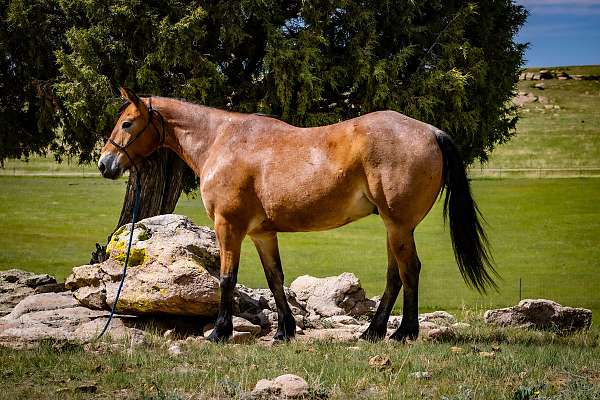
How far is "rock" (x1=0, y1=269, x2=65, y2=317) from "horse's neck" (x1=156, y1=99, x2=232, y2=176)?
4253 mm

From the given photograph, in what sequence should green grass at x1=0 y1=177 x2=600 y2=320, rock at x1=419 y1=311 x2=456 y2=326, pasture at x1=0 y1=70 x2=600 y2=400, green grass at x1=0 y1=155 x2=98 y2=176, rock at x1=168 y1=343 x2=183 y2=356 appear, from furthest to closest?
green grass at x1=0 y1=155 x2=98 y2=176, green grass at x1=0 y1=177 x2=600 y2=320, rock at x1=419 y1=311 x2=456 y2=326, rock at x1=168 y1=343 x2=183 y2=356, pasture at x1=0 y1=70 x2=600 y2=400

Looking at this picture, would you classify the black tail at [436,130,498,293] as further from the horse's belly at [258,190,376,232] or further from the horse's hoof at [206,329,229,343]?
the horse's hoof at [206,329,229,343]

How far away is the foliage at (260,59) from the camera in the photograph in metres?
14.2

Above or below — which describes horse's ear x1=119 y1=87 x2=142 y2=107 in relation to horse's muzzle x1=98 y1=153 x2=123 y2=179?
above

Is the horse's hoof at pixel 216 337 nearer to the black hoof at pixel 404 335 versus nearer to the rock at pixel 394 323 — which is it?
the black hoof at pixel 404 335

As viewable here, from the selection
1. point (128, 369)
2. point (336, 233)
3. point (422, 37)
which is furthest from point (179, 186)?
point (336, 233)

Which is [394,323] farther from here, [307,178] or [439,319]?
[307,178]

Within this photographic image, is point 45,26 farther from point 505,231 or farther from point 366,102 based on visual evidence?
point 505,231

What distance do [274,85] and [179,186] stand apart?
2799 millimetres

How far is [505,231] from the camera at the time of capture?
35.5 m

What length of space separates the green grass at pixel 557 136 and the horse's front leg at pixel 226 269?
39.0m

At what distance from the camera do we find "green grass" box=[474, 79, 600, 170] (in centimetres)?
6744

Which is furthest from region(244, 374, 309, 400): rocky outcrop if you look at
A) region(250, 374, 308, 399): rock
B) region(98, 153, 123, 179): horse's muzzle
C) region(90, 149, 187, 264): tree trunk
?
region(90, 149, 187, 264): tree trunk

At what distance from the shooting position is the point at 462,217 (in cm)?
944
